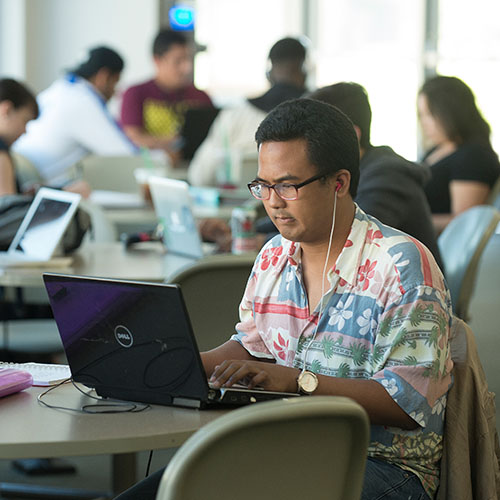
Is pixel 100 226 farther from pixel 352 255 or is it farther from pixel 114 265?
pixel 352 255

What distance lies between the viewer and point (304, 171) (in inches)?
65.4

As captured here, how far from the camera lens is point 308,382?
1567mm

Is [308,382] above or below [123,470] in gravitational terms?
above

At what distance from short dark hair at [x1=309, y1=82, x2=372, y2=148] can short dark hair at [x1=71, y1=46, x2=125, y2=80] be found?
3.33 meters

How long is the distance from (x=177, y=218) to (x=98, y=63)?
2.69 meters

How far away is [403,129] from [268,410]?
8689mm

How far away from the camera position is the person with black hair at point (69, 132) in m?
5.30

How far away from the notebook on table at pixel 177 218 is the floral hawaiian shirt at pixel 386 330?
4.50 feet

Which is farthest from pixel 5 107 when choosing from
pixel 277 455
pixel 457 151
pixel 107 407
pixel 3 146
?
pixel 277 455

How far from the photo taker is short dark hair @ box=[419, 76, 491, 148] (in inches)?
170

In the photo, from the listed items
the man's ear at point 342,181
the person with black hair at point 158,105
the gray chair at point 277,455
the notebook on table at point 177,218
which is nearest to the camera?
the gray chair at point 277,455

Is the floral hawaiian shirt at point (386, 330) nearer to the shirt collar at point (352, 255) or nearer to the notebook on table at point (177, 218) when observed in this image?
the shirt collar at point (352, 255)

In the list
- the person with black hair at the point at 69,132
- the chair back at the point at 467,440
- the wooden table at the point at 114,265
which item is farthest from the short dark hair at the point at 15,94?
the chair back at the point at 467,440

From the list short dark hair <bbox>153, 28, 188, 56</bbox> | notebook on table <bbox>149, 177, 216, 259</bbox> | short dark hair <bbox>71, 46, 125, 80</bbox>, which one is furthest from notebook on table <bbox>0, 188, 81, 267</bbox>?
short dark hair <bbox>153, 28, 188, 56</bbox>
